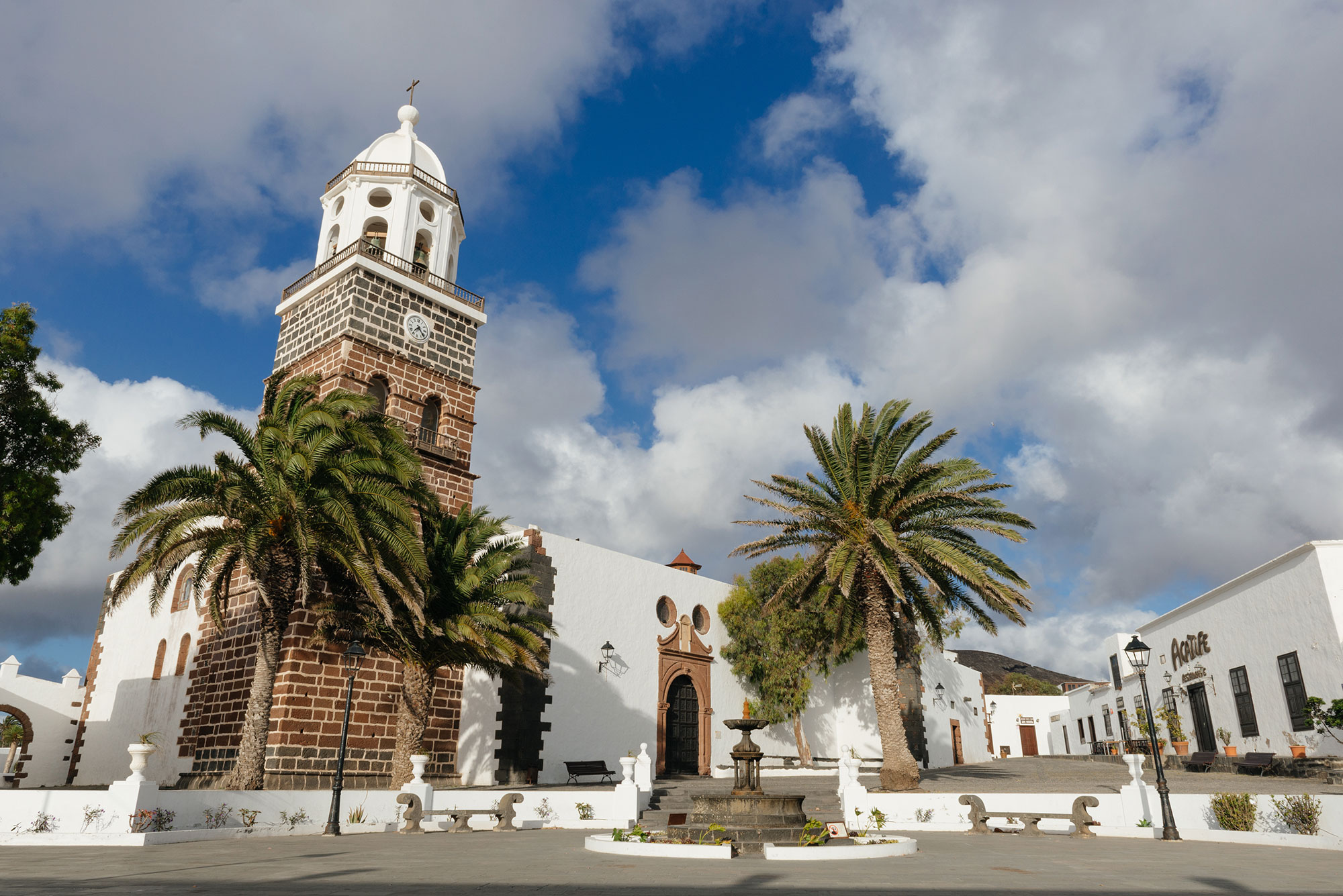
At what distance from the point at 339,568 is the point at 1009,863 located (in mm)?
12073

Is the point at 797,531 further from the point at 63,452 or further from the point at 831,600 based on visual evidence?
the point at 63,452

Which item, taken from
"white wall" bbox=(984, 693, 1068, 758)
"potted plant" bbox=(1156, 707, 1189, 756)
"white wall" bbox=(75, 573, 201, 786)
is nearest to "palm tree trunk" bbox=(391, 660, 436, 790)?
"white wall" bbox=(75, 573, 201, 786)

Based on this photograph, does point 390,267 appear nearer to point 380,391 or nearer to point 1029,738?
point 380,391

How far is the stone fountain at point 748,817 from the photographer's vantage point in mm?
10680

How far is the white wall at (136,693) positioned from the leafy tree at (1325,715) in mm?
22786

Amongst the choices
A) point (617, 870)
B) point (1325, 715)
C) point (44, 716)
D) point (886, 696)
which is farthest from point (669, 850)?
point (44, 716)

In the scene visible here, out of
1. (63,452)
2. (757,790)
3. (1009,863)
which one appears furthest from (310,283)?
(1009,863)

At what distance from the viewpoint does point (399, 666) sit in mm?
18125

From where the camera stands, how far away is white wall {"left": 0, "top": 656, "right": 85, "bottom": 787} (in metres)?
26.2

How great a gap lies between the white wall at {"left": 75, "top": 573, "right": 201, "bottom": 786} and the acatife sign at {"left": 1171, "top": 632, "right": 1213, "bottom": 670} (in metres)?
25.8

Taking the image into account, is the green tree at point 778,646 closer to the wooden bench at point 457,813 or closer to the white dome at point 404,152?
the wooden bench at point 457,813

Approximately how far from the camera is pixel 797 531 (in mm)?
18031

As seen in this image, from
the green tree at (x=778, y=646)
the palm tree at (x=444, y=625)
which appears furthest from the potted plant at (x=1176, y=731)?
the palm tree at (x=444, y=625)

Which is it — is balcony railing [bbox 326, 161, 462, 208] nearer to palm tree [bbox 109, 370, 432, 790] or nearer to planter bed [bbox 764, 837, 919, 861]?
palm tree [bbox 109, 370, 432, 790]
